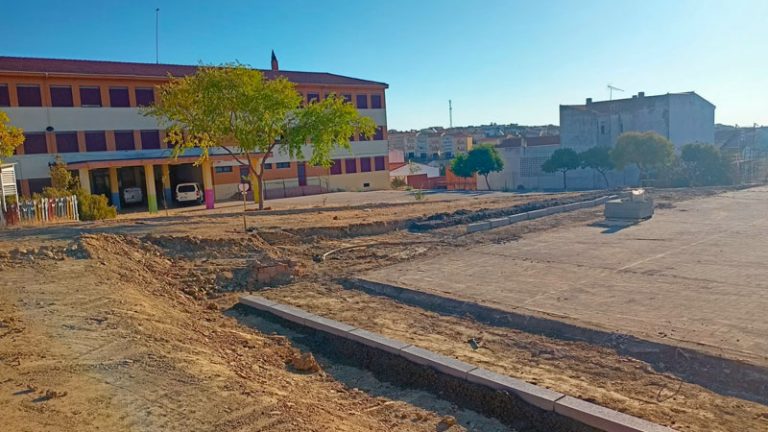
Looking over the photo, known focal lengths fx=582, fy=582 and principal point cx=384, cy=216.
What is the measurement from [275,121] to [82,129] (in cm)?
1777

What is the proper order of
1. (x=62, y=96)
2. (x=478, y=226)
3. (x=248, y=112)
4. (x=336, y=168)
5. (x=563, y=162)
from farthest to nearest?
(x=563, y=162)
(x=336, y=168)
(x=62, y=96)
(x=248, y=112)
(x=478, y=226)

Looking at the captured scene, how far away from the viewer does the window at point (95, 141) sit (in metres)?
36.3

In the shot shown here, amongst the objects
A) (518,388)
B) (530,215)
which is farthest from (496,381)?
(530,215)

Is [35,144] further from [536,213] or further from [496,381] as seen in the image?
[496,381]

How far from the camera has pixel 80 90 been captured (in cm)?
3612

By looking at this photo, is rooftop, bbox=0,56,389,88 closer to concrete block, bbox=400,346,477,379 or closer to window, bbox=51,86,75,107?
window, bbox=51,86,75,107

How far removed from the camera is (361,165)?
50219mm

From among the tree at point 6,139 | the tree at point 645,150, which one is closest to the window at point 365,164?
the tree at point 645,150

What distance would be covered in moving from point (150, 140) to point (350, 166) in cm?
1668

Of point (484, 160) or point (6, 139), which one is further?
point (484, 160)

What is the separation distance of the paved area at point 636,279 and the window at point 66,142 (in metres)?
29.9

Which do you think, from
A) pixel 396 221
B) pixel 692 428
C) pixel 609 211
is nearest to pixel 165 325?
pixel 692 428

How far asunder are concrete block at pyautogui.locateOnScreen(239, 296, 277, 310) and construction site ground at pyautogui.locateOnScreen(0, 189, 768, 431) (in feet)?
1.06

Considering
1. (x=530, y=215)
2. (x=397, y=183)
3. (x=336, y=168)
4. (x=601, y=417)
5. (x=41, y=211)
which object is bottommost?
(x=601, y=417)
